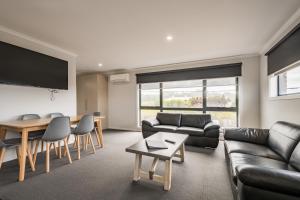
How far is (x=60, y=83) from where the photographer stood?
11.7ft

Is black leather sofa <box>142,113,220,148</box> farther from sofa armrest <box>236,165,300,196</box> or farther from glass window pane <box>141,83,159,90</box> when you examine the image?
sofa armrest <box>236,165,300,196</box>

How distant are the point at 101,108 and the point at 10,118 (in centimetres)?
306

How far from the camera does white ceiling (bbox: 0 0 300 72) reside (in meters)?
1.93

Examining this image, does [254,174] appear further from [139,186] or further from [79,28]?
[79,28]

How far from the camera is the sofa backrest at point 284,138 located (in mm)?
1731

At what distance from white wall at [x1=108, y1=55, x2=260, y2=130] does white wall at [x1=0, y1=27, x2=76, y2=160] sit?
2.09m

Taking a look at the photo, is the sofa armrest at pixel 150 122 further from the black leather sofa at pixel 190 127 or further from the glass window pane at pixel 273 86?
the glass window pane at pixel 273 86

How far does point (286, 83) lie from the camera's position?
2.76 metres

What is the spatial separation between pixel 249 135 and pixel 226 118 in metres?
1.96

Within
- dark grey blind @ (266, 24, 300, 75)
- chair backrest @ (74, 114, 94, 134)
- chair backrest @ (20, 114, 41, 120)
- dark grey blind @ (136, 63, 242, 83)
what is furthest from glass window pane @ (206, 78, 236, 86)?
chair backrest @ (20, 114, 41, 120)

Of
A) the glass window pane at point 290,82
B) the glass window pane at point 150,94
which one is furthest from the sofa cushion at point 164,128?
the glass window pane at point 290,82

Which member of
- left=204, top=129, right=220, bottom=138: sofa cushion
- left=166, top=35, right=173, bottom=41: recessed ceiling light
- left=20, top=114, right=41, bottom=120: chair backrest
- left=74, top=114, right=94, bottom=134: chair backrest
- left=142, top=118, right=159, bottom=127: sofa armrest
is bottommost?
left=204, top=129, right=220, bottom=138: sofa cushion

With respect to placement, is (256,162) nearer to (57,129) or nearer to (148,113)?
(57,129)

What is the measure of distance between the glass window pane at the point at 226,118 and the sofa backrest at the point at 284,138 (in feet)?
6.68
